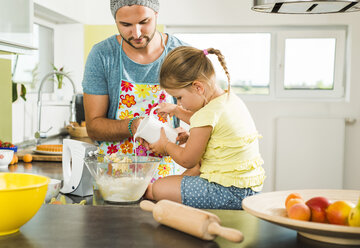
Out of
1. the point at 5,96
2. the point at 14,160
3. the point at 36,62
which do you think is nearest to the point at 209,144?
the point at 14,160

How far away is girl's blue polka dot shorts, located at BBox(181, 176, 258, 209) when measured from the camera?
154 cm

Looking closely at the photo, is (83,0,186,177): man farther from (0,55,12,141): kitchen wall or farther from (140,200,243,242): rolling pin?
(0,55,12,141): kitchen wall

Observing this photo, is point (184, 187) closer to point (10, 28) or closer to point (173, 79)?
point (173, 79)

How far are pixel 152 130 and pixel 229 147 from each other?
29 centimetres

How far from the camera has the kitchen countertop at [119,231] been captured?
101 cm

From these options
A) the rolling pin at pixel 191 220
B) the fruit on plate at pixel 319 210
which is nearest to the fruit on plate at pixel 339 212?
the fruit on plate at pixel 319 210

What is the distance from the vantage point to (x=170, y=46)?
6.73 feet

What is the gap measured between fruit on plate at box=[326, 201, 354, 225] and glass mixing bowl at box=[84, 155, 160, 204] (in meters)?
0.65

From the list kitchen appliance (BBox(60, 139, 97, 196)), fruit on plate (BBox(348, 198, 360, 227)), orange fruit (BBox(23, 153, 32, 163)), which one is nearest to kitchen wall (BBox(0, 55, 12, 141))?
orange fruit (BBox(23, 153, 32, 163))

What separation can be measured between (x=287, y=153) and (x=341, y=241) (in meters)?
3.64

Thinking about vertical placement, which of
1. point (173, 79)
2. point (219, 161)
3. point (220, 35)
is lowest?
point (219, 161)

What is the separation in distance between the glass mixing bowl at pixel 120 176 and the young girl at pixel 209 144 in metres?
0.11

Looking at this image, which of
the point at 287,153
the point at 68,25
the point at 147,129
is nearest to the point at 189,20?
the point at 68,25

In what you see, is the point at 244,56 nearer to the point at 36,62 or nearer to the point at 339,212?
the point at 36,62
